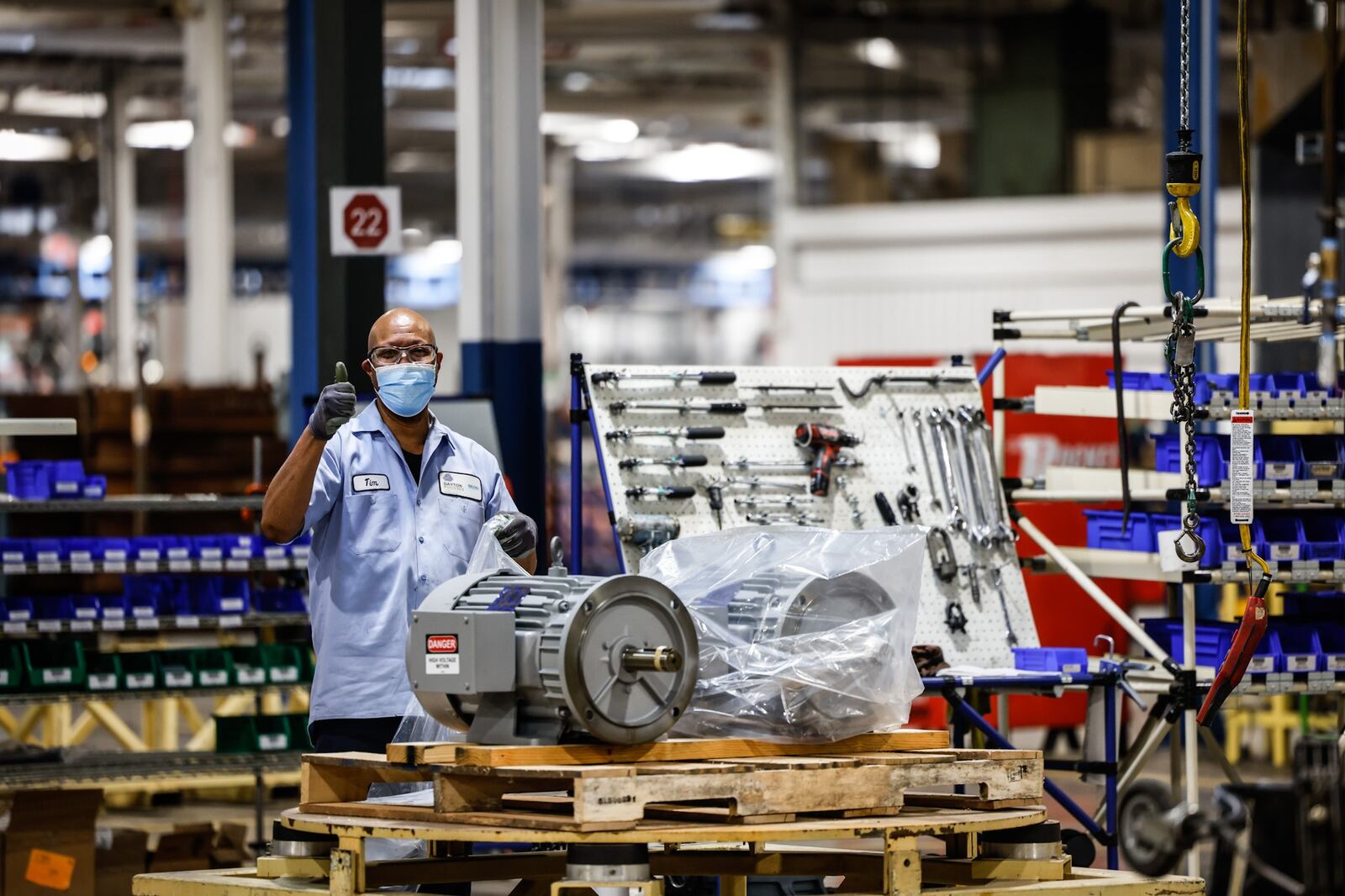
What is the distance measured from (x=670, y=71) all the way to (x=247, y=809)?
1320 cm

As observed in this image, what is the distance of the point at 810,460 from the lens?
6.07 metres

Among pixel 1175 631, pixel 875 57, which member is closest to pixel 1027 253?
pixel 875 57

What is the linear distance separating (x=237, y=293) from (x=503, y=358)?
29070 mm

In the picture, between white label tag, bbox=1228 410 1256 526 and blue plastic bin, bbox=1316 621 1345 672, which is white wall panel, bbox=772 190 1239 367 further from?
white label tag, bbox=1228 410 1256 526

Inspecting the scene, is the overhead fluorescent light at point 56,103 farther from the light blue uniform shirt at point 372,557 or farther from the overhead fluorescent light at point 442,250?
the light blue uniform shirt at point 372,557

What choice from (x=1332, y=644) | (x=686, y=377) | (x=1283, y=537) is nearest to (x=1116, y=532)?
(x=1283, y=537)

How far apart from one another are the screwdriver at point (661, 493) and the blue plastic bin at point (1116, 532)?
4.82 feet

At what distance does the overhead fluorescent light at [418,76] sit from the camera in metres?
19.6

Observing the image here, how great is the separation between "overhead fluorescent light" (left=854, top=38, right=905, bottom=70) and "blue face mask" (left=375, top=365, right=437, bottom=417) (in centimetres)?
1508

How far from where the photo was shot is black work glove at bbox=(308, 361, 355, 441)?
4.34 metres

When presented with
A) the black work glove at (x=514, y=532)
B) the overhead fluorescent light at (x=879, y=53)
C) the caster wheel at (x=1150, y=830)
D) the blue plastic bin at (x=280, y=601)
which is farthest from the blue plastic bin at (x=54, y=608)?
the overhead fluorescent light at (x=879, y=53)

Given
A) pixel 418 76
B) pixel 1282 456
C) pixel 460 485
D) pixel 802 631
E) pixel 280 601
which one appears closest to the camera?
pixel 802 631

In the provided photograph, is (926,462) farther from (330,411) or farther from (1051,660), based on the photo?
(330,411)

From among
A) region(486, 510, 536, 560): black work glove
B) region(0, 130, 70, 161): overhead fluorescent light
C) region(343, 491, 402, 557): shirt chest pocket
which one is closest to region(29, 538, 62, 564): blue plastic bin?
region(343, 491, 402, 557): shirt chest pocket
